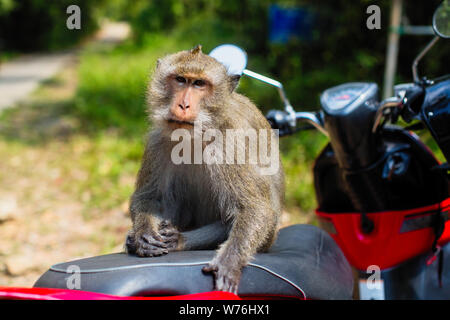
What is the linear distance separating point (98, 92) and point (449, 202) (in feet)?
30.9

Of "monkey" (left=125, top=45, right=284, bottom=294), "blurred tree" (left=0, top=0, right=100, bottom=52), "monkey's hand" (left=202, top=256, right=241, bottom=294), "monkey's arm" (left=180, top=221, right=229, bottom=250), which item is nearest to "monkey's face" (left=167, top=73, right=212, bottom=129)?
"monkey" (left=125, top=45, right=284, bottom=294)

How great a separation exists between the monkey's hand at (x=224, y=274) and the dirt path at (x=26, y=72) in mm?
9250

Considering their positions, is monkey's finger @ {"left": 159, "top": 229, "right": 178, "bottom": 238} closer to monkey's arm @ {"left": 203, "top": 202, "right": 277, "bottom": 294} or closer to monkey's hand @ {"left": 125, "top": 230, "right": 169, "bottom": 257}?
monkey's hand @ {"left": 125, "top": 230, "right": 169, "bottom": 257}

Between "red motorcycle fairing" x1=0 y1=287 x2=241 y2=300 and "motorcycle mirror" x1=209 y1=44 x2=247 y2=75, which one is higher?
"motorcycle mirror" x1=209 y1=44 x2=247 y2=75

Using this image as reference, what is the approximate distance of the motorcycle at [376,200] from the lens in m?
2.08

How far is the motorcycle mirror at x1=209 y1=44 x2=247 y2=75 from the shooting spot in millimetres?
2420

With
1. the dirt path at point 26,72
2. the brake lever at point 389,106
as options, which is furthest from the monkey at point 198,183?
the dirt path at point 26,72

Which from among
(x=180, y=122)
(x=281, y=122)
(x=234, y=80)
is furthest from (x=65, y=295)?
(x=281, y=122)

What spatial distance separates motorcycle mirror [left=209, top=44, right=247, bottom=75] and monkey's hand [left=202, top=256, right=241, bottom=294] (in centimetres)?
97

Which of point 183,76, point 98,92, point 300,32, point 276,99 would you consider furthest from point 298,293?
point 98,92

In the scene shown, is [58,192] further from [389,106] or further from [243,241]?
[389,106]

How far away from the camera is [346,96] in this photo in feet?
7.84
